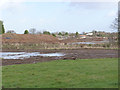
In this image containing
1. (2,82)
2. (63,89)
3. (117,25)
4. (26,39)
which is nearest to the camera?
(63,89)

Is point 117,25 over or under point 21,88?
over

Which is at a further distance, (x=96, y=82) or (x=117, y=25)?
(x=117, y=25)

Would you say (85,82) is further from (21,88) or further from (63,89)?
(21,88)

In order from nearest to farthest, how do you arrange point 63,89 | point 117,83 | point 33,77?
point 63,89 < point 117,83 < point 33,77

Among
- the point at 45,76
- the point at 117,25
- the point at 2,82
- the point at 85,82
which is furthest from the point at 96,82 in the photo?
the point at 117,25

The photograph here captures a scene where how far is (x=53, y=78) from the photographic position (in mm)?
11070

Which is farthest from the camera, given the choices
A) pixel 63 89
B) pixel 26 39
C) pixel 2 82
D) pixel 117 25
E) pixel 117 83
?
pixel 26 39

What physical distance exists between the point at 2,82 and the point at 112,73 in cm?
558

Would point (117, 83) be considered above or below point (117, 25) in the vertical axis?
A: below

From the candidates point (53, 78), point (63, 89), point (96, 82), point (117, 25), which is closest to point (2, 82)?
point (53, 78)

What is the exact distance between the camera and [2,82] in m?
10.5

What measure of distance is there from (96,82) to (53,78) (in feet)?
7.14

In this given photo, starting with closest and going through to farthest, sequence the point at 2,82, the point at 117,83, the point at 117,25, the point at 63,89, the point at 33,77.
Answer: the point at 63,89 < the point at 117,83 < the point at 2,82 < the point at 33,77 < the point at 117,25

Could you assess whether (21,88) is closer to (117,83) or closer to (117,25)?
(117,83)
